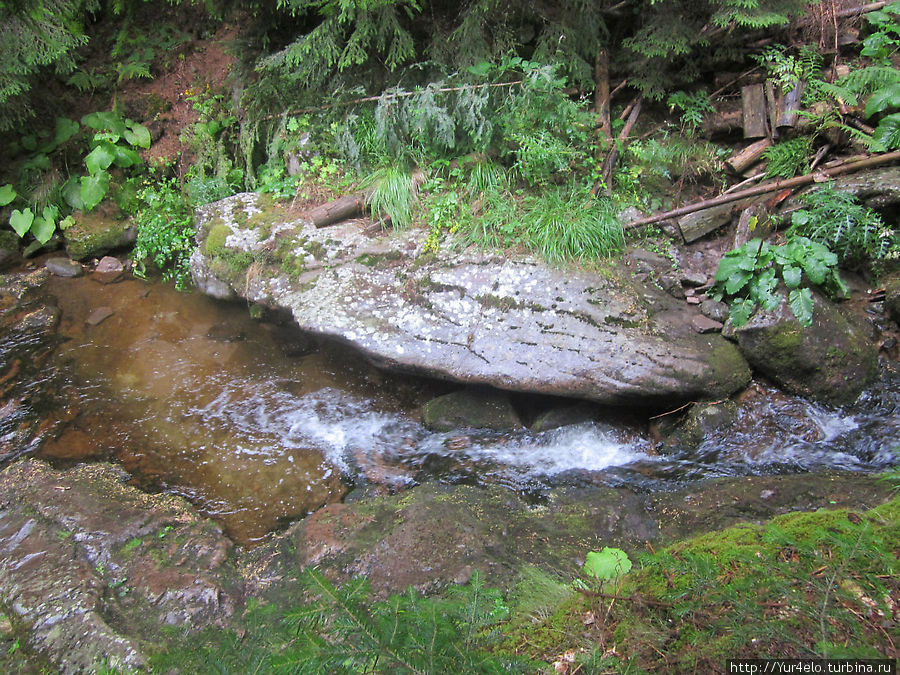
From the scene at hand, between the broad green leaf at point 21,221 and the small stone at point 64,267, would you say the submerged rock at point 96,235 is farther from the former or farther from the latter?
the broad green leaf at point 21,221

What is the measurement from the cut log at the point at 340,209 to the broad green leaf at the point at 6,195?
448cm

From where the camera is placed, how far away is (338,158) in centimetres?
621

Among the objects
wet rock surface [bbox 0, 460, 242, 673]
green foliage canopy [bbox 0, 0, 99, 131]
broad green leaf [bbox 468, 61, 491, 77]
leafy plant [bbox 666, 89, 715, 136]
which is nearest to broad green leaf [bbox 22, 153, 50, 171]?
green foliage canopy [bbox 0, 0, 99, 131]

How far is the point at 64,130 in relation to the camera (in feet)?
23.9

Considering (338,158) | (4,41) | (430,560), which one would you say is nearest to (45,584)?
(430,560)

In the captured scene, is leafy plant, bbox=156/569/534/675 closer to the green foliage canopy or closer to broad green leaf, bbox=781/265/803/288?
broad green leaf, bbox=781/265/803/288

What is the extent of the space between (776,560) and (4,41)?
8688mm

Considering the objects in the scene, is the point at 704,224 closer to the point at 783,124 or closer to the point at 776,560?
the point at 783,124

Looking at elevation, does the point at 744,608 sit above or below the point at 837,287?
above

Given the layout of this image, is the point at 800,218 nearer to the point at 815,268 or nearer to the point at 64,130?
the point at 815,268

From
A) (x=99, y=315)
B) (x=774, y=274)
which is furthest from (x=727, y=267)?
(x=99, y=315)

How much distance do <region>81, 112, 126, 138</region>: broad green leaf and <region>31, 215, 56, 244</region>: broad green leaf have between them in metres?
1.44

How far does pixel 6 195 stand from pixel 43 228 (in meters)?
0.68

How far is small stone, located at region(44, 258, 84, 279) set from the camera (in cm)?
691
